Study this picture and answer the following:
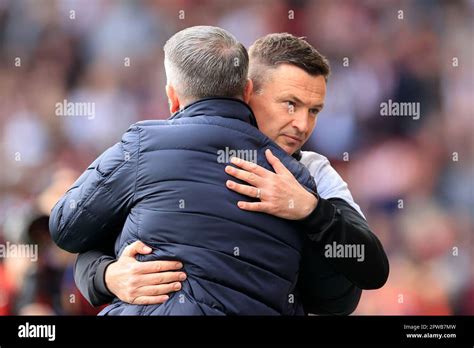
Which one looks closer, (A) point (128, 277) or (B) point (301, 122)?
(A) point (128, 277)

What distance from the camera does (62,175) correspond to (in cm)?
303

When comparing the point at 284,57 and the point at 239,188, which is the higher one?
the point at 284,57

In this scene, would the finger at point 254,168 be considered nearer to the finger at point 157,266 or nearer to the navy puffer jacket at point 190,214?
the navy puffer jacket at point 190,214

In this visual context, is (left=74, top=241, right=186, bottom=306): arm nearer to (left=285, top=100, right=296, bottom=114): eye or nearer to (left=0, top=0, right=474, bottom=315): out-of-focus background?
(left=285, top=100, right=296, bottom=114): eye

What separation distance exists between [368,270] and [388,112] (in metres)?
1.54

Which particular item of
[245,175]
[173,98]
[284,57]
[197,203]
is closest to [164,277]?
[197,203]

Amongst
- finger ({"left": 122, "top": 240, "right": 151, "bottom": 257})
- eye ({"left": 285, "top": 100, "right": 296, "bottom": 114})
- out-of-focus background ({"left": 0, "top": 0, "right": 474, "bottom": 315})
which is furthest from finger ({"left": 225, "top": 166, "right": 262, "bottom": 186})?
out-of-focus background ({"left": 0, "top": 0, "right": 474, "bottom": 315})

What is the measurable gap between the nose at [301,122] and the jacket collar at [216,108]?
0.93 feet

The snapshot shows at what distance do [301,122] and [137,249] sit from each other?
0.55 meters

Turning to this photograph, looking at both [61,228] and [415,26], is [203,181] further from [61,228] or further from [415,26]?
[415,26]

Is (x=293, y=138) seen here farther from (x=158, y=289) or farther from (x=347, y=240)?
(x=158, y=289)

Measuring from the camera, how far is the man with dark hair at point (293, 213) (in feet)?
4.78

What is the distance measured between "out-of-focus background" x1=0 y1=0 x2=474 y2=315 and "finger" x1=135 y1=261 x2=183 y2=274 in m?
1.47

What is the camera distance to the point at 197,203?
4.70 feet
